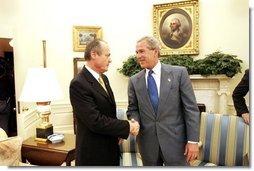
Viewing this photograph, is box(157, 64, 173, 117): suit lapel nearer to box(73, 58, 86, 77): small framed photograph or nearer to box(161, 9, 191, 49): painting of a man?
box(161, 9, 191, 49): painting of a man

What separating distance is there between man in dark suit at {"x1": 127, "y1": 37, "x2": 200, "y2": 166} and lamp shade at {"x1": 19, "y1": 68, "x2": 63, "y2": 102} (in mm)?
695

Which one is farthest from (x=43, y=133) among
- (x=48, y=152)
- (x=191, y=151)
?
(x=191, y=151)

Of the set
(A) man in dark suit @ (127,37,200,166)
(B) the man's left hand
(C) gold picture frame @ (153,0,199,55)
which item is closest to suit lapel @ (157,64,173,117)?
(A) man in dark suit @ (127,37,200,166)

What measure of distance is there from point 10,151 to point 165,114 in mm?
1013

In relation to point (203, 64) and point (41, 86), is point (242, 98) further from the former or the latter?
point (41, 86)

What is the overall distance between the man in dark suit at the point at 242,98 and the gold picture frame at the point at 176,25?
1.62 feet

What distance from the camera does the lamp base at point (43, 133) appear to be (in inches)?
82.3

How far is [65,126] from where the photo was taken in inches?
83.3

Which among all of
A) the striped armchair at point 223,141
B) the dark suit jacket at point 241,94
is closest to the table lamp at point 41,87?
the striped armchair at point 223,141

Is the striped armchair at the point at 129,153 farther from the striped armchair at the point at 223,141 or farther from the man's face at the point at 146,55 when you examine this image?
the man's face at the point at 146,55

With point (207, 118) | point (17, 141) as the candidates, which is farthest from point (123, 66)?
point (17, 141)

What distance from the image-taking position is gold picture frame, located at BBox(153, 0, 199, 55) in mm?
1909

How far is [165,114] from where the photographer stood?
4.97 feet

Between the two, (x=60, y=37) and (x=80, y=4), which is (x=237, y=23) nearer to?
(x=80, y=4)
